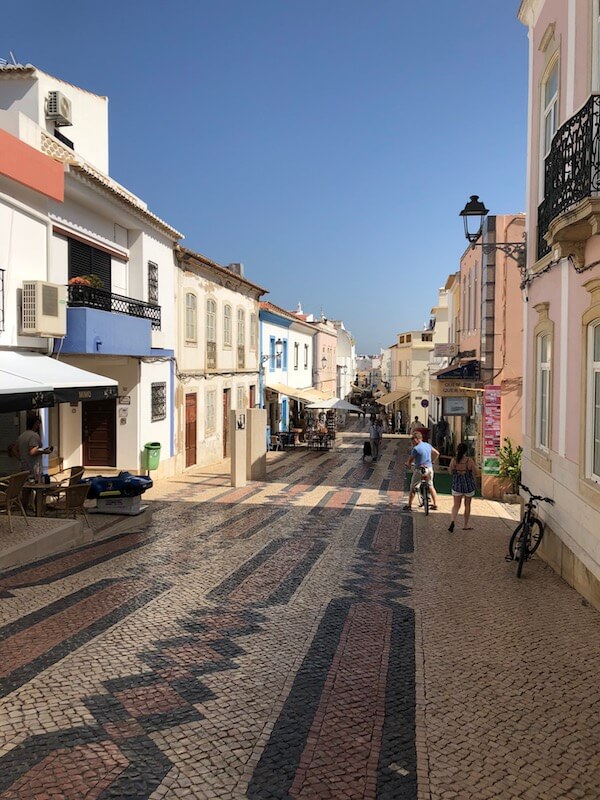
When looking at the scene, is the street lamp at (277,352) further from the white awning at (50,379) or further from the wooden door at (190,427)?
the white awning at (50,379)

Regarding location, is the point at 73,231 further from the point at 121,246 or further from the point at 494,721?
the point at 494,721

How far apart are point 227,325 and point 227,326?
4 cm

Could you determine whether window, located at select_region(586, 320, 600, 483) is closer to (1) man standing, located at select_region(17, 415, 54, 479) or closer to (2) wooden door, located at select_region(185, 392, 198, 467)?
(1) man standing, located at select_region(17, 415, 54, 479)

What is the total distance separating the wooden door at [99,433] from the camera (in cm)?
1638

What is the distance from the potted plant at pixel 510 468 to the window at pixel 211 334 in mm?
10452

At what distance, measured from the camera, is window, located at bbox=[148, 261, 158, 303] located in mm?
16781

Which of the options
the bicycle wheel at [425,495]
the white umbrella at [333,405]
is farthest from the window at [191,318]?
the bicycle wheel at [425,495]

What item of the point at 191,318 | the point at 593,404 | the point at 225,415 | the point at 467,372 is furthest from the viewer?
the point at 225,415

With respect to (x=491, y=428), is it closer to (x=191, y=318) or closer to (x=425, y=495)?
(x=425, y=495)

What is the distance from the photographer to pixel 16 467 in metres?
12.7

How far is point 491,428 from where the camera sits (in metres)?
15.0

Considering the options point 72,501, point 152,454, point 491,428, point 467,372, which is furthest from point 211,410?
point 72,501

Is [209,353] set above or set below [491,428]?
above

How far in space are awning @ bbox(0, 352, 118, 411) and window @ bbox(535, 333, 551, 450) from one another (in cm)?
688
